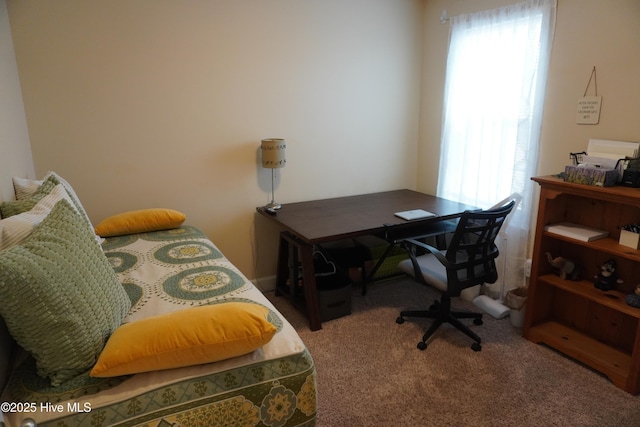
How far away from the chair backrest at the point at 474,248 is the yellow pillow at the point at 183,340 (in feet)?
4.52

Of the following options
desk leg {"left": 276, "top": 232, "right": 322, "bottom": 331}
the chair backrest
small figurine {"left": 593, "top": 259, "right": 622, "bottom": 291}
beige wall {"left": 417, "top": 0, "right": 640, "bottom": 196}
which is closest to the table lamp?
desk leg {"left": 276, "top": 232, "right": 322, "bottom": 331}

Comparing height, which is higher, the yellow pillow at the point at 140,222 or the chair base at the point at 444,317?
the yellow pillow at the point at 140,222

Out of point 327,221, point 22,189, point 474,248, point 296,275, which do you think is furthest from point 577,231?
point 22,189

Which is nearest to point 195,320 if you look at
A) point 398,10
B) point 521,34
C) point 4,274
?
point 4,274

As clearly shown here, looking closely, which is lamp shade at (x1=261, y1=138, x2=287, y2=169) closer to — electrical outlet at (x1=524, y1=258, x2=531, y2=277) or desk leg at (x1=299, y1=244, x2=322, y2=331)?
desk leg at (x1=299, y1=244, x2=322, y2=331)

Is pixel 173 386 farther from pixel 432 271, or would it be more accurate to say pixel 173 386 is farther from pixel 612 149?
pixel 612 149

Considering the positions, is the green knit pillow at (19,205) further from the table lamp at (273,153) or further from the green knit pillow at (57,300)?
the table lamp at (273,153)

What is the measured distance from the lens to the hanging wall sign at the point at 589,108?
7.88 feet

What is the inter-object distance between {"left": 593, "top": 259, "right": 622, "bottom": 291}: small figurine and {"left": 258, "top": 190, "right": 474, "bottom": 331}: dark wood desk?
97cm

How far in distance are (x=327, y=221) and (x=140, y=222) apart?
1258 mm

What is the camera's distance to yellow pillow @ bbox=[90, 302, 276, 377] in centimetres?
121

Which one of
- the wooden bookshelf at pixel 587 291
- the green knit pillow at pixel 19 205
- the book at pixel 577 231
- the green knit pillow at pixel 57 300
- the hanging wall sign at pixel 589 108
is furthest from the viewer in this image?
the hanging wall sign at pixel 589 108

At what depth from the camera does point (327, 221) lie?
9.30 ft

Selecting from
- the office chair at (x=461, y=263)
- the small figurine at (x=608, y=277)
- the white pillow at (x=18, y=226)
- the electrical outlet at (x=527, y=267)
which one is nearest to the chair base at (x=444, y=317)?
the office chair at (x=461, y=263)
